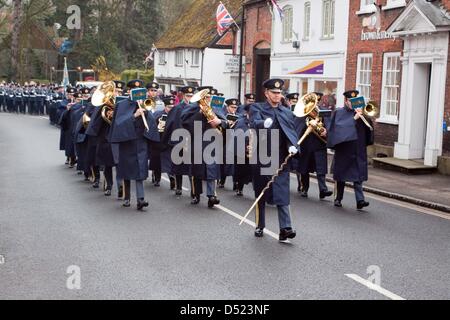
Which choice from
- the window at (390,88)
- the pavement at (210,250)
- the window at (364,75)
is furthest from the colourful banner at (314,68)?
the pavement at (210,250)

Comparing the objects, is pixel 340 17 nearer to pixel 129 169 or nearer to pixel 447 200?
pixel 447 200

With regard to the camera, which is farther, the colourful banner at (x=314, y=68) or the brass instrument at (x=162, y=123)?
the colourful banner at (x=314, y=68)

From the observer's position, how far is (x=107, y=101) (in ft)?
44.4

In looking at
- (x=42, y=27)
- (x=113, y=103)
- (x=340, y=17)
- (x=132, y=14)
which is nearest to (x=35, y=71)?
(x=42, y=27)

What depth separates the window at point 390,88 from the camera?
20.7m

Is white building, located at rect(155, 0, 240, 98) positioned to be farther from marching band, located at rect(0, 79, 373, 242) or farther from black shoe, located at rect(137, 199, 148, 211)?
black shoe, located at rect(137, 199, 148, 211)

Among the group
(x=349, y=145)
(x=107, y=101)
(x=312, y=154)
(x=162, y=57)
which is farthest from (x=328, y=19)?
(x=162, y=57)

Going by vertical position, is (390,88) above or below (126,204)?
above

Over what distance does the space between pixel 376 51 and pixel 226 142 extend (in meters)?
9.55

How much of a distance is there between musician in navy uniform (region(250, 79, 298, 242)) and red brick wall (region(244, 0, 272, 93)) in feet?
74.6

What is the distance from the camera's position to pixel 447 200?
13.7 metres

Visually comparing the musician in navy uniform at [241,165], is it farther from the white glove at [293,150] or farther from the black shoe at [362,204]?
the white glove at [293,150]

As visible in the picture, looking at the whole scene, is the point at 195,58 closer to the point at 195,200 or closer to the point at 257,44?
the point at 257,44

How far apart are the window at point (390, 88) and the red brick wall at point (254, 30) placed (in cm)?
1141
